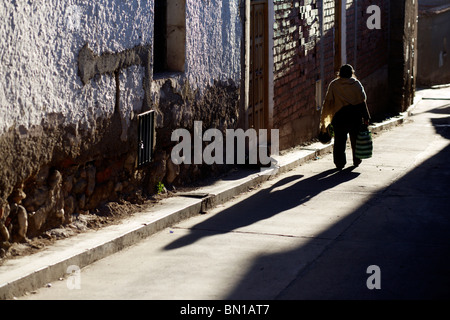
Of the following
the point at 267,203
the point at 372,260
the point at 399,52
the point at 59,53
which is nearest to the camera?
the point at 372,260

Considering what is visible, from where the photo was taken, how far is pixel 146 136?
8.93 metres

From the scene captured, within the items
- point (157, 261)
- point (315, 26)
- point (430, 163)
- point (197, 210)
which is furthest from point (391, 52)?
point (157, 261)

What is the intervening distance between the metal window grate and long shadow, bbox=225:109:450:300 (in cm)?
211

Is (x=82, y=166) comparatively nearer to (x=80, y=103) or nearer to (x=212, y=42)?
(x=80, y=103)

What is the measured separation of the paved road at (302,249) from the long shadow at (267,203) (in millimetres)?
11

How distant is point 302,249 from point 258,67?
215 inches

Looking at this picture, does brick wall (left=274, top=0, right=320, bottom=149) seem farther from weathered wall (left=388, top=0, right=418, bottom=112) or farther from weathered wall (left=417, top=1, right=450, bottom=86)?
weathered wall (left=417, top=1, right=450, bottom=86)

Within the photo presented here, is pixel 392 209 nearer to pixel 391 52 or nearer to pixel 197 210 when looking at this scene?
pixel 197 210

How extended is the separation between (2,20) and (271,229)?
3.26m

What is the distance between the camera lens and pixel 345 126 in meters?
12.1
